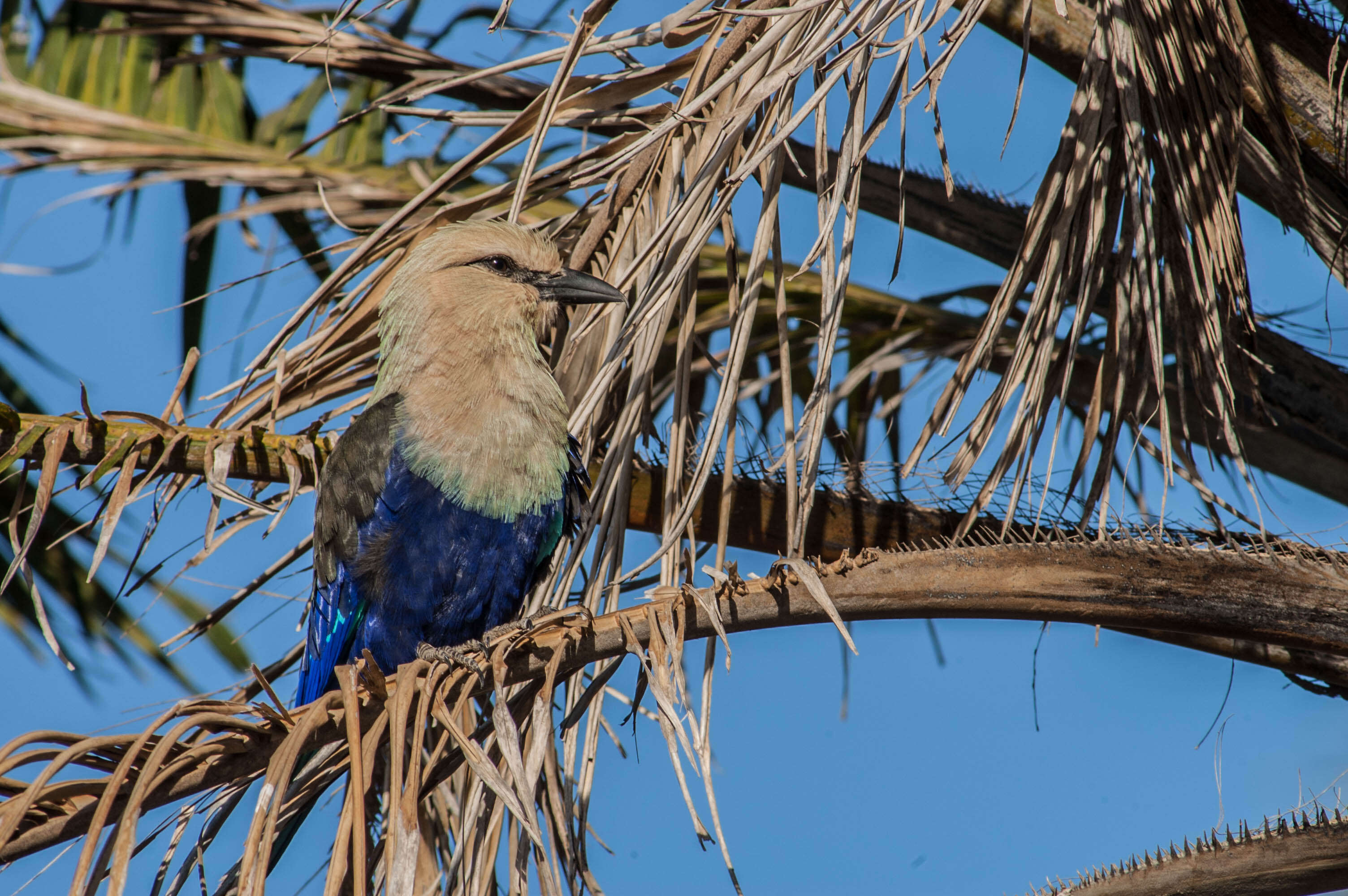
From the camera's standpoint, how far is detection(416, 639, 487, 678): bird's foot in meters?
1.60

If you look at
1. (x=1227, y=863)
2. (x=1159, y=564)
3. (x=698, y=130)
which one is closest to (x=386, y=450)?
(x=698, y=130)

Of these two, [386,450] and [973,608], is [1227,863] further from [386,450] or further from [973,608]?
[386,450]

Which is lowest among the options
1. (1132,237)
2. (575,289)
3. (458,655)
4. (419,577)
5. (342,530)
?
(458,655)

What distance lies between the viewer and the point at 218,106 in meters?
4.01

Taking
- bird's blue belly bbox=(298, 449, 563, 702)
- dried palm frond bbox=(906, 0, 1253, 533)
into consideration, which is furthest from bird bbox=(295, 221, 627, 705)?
dried palm frond bbox=(906, 0, 1253, 533)

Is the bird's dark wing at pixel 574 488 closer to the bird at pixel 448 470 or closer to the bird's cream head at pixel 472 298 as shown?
the bird at pixel 448 470

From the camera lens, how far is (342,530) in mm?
2426

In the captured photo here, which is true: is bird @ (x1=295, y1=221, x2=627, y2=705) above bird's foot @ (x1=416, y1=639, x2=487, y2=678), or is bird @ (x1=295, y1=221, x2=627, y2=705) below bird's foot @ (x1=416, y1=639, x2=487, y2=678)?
above

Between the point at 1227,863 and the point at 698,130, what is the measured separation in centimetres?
165

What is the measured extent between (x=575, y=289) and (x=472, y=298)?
0.89ft

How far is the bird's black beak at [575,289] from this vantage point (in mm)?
2371

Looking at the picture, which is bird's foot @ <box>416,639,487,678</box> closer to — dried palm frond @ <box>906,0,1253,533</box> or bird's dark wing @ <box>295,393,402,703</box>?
bird's dark wing @ <box>295,393,402,703</box>

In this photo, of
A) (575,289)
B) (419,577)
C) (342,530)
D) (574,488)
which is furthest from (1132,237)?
(342,530)

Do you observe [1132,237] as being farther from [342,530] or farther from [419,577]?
[342,530]
